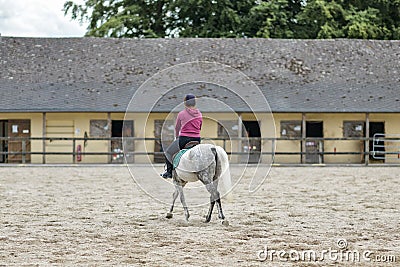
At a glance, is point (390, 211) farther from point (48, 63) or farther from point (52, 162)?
point (48, 63)

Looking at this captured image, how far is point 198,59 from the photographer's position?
31.2 meters

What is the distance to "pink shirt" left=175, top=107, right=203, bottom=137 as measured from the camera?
9.95m

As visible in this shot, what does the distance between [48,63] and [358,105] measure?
41.4 ft

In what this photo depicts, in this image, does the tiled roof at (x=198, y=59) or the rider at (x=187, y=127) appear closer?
the rider at (x=187, y=127)

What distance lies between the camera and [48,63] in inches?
1222

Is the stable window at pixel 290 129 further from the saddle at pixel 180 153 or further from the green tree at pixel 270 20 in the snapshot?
the saddle at pixel 180 153

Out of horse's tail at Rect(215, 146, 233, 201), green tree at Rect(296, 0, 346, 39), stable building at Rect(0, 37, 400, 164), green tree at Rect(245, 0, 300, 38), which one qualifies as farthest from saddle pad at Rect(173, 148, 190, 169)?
green tree at Rect(296, 0, 346, 39)

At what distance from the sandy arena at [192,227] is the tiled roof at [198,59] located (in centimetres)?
1229
